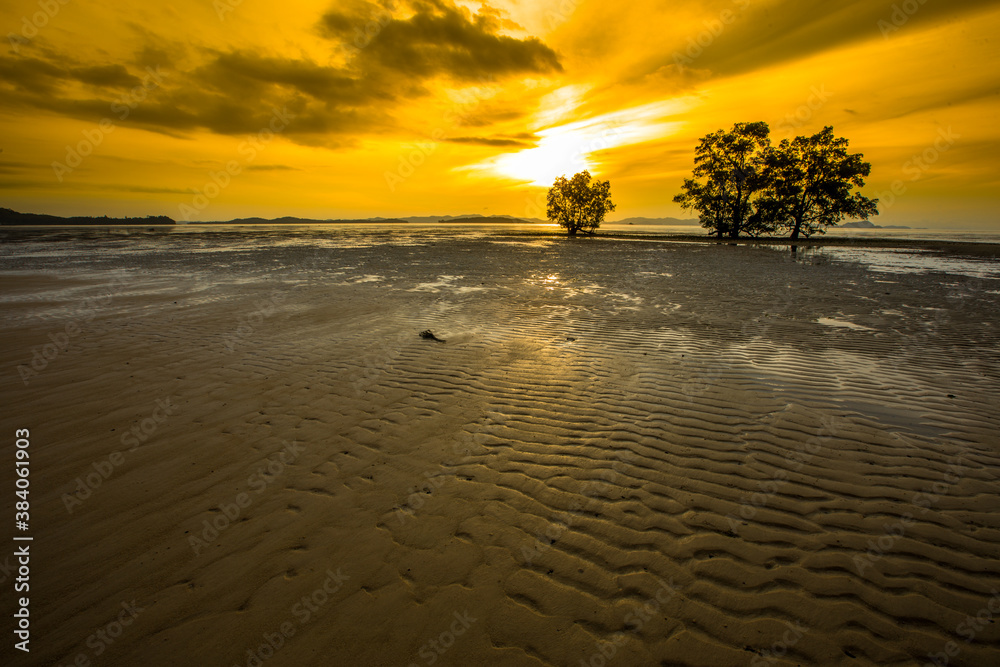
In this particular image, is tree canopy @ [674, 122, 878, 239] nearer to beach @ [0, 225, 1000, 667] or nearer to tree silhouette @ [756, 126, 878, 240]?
tree silhouette @ [756, 126, 878, 240]

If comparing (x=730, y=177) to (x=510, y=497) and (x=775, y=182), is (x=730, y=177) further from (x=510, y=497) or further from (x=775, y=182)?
(x=510, y=497)

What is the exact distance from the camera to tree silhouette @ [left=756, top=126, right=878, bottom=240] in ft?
145

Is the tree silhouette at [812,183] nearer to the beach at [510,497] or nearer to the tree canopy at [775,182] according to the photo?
the tree canopy at [775,182]

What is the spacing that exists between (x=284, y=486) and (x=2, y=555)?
2085mm

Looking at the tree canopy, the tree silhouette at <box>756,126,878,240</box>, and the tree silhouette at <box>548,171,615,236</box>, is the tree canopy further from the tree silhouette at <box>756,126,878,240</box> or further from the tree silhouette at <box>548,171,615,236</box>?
the tree silhouette at <box>548,171,615,236</box>

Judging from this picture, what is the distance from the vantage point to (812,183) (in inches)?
1801

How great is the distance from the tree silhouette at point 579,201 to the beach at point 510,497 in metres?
56.8

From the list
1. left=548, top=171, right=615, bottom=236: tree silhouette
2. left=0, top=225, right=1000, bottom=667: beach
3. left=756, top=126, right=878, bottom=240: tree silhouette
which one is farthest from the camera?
left=548, top=171, right=615, bottom=236: tree silhouette

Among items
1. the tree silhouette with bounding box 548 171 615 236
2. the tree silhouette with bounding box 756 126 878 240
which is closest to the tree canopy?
the tree silhouette with bounding box 756 126 878 240

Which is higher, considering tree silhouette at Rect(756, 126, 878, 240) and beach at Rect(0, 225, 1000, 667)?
tree silhouette at Rect(756, 126, 878, 240)

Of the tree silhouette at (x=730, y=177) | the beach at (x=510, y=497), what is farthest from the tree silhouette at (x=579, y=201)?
the beach at (x=510, y=497)

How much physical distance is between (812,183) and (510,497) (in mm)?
59534

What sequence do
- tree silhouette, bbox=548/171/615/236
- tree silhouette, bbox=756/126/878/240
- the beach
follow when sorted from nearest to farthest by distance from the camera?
the beach < tree silhouette, bbox=756/126/878/240 < tree silhouette, bbox=548/171/615/236

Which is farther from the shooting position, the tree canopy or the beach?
the tree canopy
